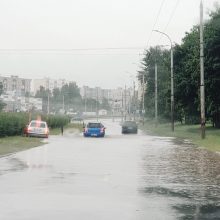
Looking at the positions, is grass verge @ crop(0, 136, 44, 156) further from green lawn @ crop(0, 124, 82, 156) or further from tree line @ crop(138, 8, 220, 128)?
tree line @ crop(138, 8, 220, 128)

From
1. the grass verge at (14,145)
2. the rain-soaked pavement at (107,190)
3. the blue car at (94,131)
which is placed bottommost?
the rain-soaked pavement at (107,190)

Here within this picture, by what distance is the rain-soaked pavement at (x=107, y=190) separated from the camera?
1069 cm

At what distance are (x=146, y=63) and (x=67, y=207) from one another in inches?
4148

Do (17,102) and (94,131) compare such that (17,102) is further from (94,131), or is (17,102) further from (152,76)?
(94,131)

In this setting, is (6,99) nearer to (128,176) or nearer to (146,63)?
(146,63)

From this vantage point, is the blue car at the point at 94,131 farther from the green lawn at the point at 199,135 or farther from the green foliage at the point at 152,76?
the green foliage at the point at 152,76

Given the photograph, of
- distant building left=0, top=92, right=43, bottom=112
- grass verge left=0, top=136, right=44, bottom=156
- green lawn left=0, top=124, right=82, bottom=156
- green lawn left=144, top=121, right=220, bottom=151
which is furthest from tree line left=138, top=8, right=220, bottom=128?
distant building left=0, top=92, right=43, bottom=112

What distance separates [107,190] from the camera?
46.3 ft

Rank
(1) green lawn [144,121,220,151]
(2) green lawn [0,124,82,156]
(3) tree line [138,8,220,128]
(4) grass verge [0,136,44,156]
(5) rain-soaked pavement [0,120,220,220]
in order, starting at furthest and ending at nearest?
(3) tree line [138,8,220,128], (1) green lawn [144,121,220,151], (2) green lawn [0,124,82,156], (4) grass verge [0,136,44,156], (5) rain-soaked pavement [0,120,220,220]

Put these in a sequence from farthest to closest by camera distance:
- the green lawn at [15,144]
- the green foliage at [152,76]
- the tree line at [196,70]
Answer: the green foliage at [152,76] < the tree line at [196,70] < the green lawn at [15,144]

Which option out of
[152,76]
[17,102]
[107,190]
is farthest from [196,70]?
[17,102]

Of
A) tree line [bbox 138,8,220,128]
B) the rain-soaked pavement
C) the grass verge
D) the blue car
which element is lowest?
the rain-soaked pavement

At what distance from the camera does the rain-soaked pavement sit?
10688 millimetres

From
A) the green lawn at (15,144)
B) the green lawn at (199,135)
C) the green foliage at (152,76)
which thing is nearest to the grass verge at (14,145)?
the green lawn at (15,144)
